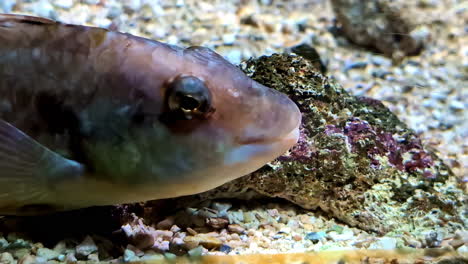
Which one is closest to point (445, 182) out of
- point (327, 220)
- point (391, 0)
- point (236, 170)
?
point (327, 220)

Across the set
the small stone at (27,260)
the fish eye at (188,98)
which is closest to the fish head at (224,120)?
the fish eye at (188,98)

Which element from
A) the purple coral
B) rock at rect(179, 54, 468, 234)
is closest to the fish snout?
rock at rect(179, 54, 468, 234)

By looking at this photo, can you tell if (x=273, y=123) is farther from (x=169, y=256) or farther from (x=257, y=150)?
(x=169, y=256)

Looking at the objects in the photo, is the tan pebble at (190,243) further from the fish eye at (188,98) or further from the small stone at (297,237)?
the fish eye at (188,98)

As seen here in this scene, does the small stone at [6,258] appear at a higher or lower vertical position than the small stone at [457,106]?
lower

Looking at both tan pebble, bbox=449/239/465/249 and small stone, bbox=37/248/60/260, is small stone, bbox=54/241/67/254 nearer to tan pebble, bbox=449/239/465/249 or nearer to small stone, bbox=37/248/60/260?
small stone, bbox=37/248/60/260
